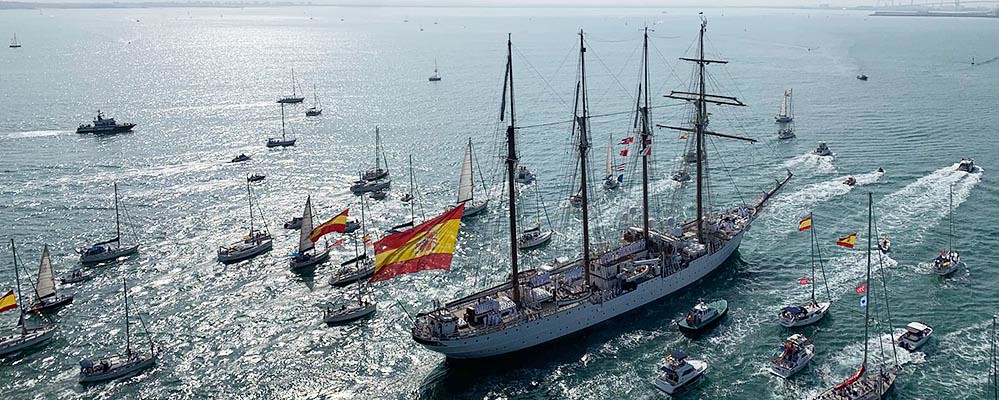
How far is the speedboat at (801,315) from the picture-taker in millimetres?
70188

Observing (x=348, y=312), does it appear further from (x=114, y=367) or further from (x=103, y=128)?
(x=103, y=128)

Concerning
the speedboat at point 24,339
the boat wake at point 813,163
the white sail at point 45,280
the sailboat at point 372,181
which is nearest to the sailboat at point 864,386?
the speedboat at point 24,339

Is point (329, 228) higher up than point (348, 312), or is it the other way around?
point (329, 228)

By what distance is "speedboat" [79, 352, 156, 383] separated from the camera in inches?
2527

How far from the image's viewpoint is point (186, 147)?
151375 millimetres

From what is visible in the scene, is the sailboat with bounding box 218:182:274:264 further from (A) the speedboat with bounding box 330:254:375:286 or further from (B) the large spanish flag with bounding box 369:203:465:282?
(B) the large spanish flag with bounding box 369:203:465:282

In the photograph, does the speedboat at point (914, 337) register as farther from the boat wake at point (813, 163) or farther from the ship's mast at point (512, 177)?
the boat wake at point (813, 163)

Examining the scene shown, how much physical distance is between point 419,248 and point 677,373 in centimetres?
2235

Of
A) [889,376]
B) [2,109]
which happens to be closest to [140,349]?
[889,376]

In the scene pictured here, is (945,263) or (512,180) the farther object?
(945,263)

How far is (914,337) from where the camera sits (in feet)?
216

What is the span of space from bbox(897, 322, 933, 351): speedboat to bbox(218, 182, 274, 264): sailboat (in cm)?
6734

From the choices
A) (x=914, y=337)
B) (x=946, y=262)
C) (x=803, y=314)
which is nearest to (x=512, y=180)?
(x=803, y=314)

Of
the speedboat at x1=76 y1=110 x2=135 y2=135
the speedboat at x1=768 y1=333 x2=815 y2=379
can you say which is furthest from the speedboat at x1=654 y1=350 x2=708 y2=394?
the speedboat at x1=76 y1=110 x2=135 y2=135
